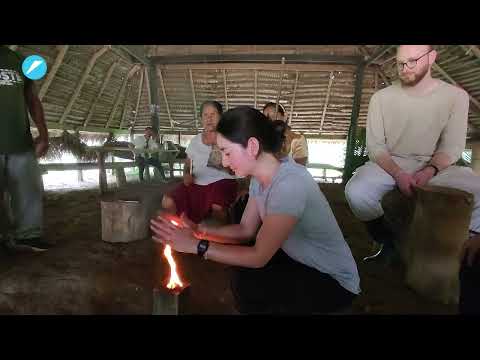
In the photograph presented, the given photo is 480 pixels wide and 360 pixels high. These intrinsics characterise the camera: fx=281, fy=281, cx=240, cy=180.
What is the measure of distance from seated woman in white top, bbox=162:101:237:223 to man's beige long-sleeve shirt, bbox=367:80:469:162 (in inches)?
62.9

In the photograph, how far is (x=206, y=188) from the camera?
3277mm

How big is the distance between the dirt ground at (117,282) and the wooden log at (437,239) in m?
0.12

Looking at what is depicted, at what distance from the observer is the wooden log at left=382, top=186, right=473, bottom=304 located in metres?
1.91

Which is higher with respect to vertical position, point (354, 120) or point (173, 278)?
point (354, 120)

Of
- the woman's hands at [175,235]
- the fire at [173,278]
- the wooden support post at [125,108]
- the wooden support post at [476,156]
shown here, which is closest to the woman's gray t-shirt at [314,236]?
the woman's hands at [175,235]

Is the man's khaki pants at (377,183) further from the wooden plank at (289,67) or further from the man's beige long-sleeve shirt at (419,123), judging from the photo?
the wooden plank at (289,67)

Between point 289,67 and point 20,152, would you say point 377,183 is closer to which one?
point 20,152

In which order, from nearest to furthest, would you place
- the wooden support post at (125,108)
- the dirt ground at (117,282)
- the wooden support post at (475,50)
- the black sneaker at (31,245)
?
the dirt ground at (117,282)
the black sneaker at (31,245)
the wooden support post at (475,50)
the wooden support post at (125,108)

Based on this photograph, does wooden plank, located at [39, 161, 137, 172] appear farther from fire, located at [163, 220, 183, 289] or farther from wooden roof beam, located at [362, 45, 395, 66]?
wooden roof beam, located at [362, 45, 395, 66]

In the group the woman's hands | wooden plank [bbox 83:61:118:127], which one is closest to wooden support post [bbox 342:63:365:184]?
wooden plank [bbox 83:61:118:127]

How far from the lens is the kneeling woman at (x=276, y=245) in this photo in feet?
4.64

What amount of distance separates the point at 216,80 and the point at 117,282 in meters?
8.45

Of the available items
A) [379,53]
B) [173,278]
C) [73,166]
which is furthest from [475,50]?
[73,166]
